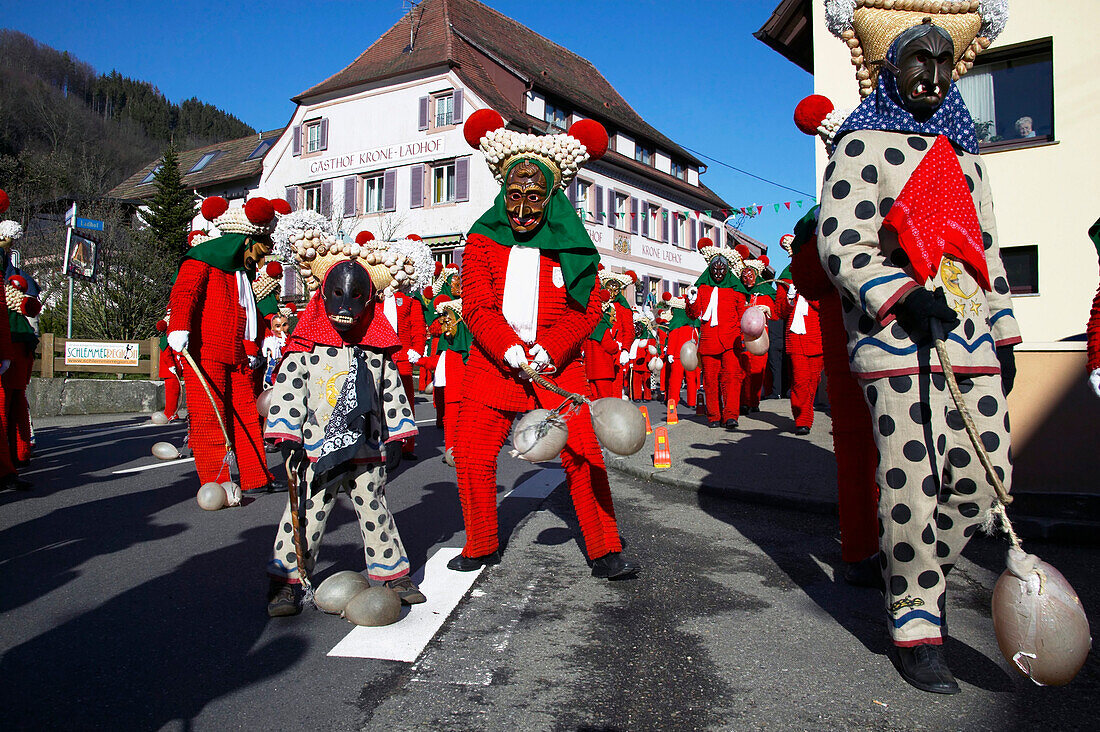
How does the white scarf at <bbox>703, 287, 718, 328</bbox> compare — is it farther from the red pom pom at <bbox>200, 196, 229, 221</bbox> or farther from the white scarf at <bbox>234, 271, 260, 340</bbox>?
the red pom pom at <bbox>200, 196, 229, 221</bbox>

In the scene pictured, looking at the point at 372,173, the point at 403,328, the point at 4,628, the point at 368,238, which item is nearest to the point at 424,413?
the point at 403,328

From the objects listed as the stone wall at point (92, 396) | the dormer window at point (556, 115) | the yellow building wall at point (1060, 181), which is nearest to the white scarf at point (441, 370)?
the yellow building wall at point (1060, 181)

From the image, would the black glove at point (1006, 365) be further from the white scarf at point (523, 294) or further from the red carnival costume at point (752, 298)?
the red carnival costume at point (752, 298)

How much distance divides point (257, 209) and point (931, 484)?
4.91m

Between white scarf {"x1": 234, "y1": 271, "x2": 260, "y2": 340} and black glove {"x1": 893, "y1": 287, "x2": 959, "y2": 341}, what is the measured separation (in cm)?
521

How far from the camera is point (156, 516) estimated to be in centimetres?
562

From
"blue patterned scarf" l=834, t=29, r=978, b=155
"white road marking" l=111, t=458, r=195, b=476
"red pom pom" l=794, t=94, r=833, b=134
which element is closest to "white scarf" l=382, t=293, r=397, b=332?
"white road marking" l=111, t=458, r=195, b=476

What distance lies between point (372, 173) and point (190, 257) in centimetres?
3189

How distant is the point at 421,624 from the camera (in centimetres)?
338

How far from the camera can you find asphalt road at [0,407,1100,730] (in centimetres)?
257

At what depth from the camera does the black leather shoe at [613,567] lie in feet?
13.1

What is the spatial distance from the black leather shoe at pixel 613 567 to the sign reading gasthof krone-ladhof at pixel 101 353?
15.8 m

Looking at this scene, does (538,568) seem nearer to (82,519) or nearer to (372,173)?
(82,519)

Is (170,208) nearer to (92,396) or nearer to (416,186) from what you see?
(416,186)
